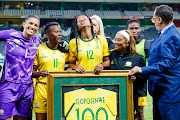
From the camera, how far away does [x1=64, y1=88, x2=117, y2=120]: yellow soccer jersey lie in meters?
2.64

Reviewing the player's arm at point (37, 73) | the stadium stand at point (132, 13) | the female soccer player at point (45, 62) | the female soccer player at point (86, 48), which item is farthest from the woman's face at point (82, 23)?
the stadium stand at point (132, 13)

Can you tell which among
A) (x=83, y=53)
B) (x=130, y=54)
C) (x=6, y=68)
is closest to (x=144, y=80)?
(x=130, y=54)

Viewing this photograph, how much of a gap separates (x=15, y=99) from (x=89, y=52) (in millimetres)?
1127

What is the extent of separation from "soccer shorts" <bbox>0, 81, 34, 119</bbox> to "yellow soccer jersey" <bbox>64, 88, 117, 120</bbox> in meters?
0.88

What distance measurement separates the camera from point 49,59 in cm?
329

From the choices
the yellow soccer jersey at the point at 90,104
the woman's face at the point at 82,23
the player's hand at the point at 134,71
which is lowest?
the yellow soccer jersey at the point at 90,104

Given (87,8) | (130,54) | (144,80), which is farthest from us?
(87,8)

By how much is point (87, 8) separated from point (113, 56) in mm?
31515

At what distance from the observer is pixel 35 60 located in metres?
3.34

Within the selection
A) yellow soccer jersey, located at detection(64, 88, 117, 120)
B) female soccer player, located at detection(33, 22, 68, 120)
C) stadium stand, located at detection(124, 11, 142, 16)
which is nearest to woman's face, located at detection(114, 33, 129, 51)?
female soccer player, located at detection(33, 22, 68, 120)

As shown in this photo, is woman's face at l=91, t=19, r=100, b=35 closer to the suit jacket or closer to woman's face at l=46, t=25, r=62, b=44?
woman's face at l=46, t=25, r=62, b=44

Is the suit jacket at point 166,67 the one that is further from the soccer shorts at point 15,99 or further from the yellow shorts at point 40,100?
the soccer shorts at point 15,99

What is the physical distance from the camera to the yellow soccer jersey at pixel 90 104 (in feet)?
8.65

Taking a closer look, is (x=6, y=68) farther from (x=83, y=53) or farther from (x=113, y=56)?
(x=113, y=56)
